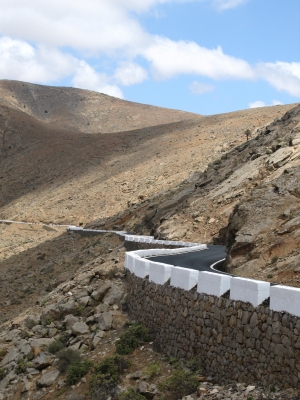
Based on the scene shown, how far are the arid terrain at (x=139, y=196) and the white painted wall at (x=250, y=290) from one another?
2708 millimetres

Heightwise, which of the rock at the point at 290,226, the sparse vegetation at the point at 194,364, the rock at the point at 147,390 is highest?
the rock at the point at 290,226

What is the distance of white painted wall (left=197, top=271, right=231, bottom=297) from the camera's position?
11117 millimetres

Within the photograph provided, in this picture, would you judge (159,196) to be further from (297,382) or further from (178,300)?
(297,382)

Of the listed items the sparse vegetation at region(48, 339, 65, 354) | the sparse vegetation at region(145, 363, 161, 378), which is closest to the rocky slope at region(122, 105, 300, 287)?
the sparse vegetation at region(145, 363, 161, 378)

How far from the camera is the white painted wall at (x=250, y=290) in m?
9.95

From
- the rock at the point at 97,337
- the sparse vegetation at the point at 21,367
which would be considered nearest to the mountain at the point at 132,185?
the rock at the point at 97,337

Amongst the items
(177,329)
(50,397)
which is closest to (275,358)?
(177,329)

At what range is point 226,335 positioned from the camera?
10.7 meters

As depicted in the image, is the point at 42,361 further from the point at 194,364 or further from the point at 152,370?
the point at 194,364

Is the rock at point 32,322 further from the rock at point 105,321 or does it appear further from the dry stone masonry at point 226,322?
the dry stone masonry at point 226,322

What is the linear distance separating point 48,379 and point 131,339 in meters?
2.13

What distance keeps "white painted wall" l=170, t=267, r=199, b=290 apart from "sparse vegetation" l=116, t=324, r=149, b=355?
1.55 m

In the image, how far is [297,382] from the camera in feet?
28.8

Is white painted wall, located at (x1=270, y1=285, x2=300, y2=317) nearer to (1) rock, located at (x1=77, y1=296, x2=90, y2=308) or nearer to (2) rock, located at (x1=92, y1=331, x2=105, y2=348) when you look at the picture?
(2) rock, located at (x1=92, y1=331, x2=105, y2=348)
